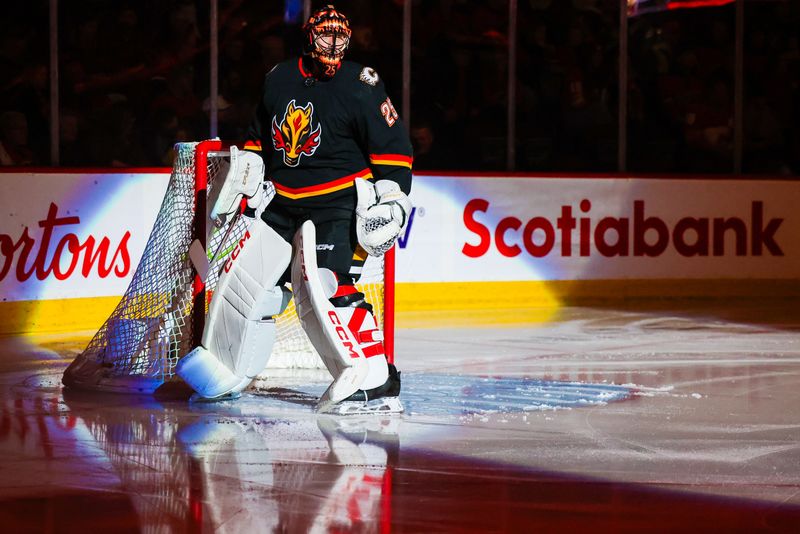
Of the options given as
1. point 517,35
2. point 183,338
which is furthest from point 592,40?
point 183,338

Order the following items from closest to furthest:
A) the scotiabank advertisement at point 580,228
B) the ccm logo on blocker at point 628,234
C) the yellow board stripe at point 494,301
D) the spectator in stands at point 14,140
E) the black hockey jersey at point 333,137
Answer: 1. the black hockey jersey at point 333,137
2. the yellow board stripe at point 494,301
3. the spectator in stands at point 14,140
4. the scotiabank advertisement at point 580,228
5. the ccm logo on blocker at point 628,234

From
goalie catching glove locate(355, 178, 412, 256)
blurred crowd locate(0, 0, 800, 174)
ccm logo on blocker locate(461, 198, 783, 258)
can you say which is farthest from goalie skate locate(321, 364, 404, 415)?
ccm logo on blocker locate(461, 198, 783, 258)

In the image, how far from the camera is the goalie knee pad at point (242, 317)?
5574mm

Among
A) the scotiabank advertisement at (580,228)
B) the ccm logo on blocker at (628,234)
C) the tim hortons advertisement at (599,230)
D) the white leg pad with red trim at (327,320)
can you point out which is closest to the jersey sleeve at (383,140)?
the white leg pad with red trim at (327,320)

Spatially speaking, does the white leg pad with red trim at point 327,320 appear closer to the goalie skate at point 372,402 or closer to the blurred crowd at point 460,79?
the goalie skate at point 372,402

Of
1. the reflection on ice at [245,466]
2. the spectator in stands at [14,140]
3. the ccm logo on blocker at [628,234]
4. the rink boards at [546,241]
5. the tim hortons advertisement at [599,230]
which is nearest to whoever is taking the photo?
the reflection on ice at [245,466]

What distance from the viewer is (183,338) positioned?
6.31 m

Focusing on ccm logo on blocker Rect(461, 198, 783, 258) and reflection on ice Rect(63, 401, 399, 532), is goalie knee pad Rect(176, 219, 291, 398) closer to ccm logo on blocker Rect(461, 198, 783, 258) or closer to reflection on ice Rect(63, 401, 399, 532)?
reflection on ice Rect(63, 401, 399, 532)

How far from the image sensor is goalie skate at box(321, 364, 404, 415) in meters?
5.52

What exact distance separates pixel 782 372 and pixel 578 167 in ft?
15.0

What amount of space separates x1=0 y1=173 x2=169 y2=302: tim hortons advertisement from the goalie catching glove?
11.4 ft

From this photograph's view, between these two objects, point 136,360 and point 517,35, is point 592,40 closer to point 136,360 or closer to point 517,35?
point 517,35

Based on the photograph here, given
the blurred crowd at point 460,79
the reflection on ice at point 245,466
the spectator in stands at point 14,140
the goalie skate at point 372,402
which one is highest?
the blurred crowd at point 460,79

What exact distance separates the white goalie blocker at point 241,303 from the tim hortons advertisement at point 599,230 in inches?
168
